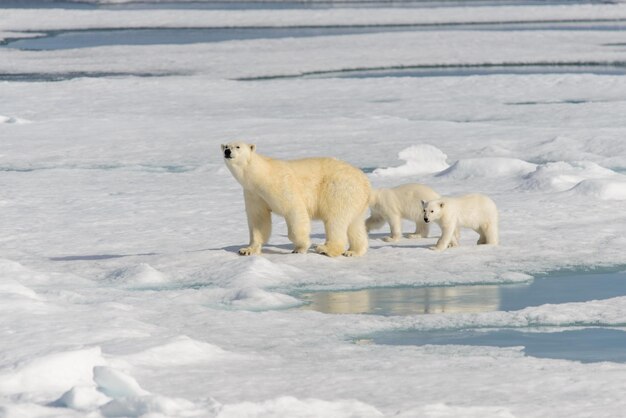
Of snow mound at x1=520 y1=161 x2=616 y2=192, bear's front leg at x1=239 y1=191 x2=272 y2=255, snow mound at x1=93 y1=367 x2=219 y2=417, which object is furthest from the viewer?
snow mound at x1=520 y1=161 x2=616 y2=192

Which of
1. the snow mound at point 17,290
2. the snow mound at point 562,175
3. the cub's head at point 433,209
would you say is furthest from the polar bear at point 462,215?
the snow mound at point 17,290

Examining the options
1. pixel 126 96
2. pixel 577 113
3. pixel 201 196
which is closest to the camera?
pixel 201 196

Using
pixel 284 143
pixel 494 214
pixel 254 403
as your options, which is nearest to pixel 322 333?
pixel 254 403

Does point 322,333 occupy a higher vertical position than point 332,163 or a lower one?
lower

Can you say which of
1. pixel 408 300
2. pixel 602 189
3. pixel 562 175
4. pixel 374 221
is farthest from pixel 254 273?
pixel 562 175

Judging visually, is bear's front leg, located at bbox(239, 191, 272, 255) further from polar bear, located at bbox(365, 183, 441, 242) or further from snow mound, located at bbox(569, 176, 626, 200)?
snow mound, located at bbox(569, 176, 626, 200)

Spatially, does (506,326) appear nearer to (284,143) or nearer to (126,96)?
(284,143)

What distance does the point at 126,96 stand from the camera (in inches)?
690

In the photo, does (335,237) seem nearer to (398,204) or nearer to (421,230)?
(398,204)

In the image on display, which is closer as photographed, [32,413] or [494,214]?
[32,413]

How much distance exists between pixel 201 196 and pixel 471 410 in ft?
19.6

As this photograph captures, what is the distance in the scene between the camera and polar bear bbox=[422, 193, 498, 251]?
24.0 ft

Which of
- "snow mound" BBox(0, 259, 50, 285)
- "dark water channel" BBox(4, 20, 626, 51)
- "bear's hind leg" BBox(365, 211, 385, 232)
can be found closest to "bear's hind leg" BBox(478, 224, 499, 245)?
"bear's hind leg" BBox(365, 211, 385, 232)

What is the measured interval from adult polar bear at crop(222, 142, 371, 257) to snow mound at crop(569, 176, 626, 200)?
98.0 inches
